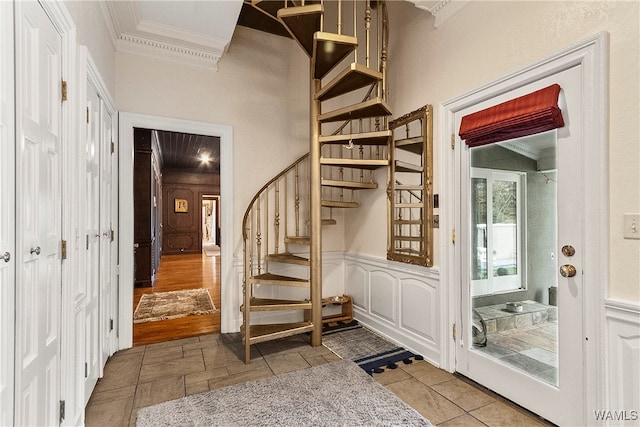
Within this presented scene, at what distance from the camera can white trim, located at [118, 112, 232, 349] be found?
9.90 feet

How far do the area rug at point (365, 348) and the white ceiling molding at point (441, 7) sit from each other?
113 inches

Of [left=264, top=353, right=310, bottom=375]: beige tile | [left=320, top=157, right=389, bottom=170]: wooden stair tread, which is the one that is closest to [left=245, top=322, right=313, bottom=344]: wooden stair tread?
[left=264, top=353, right=310, bottom=375]: beige tile

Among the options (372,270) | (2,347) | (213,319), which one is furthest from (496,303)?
(213,319)

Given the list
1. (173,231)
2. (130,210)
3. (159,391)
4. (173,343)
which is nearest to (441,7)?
(130,210)

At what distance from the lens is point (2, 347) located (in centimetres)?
108

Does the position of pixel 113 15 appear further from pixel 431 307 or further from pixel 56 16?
pixel 431 307

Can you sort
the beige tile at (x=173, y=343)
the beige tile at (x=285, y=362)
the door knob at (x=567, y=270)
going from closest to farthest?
the door knob at (x=567, y=270)
the beige tile at (x=285, y=362)
the beige tile at (x=173, y=343)

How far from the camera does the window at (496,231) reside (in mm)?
2199

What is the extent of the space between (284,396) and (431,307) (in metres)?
1.40

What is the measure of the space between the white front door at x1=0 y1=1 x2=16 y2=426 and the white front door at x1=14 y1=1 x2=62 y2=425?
0.03 m

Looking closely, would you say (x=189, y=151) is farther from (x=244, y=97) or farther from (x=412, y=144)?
(x=412, y=144)

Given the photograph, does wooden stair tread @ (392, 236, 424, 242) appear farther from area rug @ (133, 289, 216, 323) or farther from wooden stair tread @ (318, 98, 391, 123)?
area rug @ (133, 289, 216, 323)

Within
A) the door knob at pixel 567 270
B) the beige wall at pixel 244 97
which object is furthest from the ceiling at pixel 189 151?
the door knob at pixel 567 270

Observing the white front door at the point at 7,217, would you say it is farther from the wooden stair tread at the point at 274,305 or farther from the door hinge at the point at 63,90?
the wooden stair tread at the point at 274,305
